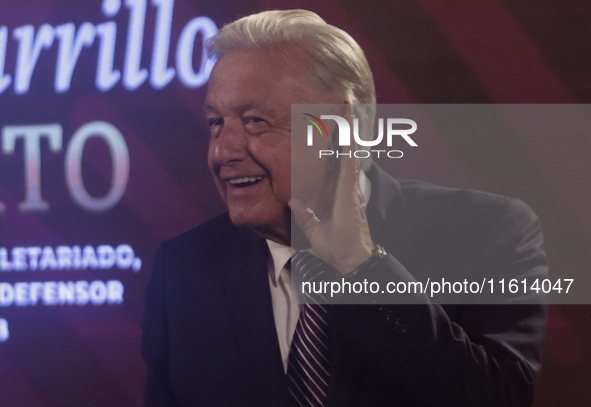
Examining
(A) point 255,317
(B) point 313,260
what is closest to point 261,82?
(B) point 313,260

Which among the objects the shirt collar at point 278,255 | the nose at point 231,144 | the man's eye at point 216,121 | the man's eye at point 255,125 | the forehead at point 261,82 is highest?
the forehead at point 261,82

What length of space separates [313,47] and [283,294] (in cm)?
53

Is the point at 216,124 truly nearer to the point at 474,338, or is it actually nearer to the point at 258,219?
the point at 258,219

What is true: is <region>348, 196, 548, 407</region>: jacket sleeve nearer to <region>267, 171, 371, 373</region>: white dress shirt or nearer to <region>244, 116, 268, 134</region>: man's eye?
<region>267, 171, 371, 373</region>: white dress shirt

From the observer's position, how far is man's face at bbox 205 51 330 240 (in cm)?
110

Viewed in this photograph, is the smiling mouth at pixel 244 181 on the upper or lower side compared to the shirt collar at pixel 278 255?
upper

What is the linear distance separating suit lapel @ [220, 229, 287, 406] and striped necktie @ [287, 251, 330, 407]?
3 cm

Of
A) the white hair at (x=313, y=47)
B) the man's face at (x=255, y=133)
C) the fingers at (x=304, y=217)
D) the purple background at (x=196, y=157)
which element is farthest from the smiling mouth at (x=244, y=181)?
the purple background at (x=196, y=157)

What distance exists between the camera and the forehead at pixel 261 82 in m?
1.09

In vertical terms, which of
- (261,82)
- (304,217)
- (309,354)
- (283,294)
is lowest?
(309,354)

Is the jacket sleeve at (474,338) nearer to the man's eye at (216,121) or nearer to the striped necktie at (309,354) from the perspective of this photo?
the striped necktie at (309,354)

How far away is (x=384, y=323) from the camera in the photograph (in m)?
0.97

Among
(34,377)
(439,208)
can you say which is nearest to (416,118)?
(439,208)

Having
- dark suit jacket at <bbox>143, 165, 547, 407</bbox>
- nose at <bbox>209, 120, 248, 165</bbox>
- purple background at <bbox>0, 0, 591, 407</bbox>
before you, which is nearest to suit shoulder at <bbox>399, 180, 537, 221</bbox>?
dark suit jacket at <bbox>143, 165, 547, 407</bbox>
